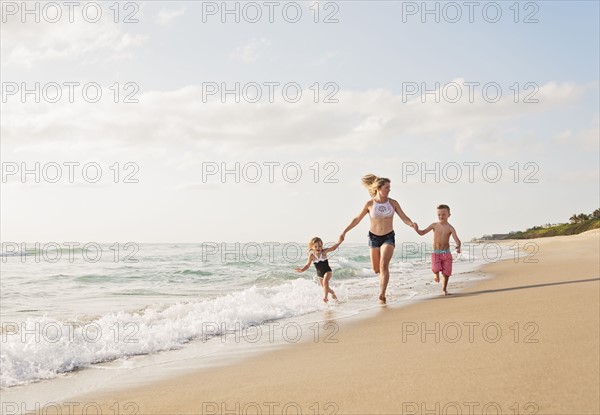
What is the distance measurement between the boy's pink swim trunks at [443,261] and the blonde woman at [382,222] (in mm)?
1476

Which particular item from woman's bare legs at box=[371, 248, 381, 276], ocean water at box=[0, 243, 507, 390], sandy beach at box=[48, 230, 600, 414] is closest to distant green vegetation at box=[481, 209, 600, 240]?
ocean water at box=[0, 243, 507, 390]

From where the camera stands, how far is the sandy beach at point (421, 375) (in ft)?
10.9

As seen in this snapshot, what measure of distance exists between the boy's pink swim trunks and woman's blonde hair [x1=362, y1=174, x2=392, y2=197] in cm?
229

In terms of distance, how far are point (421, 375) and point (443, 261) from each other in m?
7.36

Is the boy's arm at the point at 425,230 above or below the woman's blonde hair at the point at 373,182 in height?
below

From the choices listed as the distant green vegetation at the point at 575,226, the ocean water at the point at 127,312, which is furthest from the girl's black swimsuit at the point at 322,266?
the distant green vegetation at the point at 575,226

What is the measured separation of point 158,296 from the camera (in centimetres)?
1385

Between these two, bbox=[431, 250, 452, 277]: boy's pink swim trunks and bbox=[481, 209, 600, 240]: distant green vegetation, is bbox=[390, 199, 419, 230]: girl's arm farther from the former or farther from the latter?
bbox=[481, 209, 600, 240]: distant green vegetation

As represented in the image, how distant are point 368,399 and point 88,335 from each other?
4.68 meters

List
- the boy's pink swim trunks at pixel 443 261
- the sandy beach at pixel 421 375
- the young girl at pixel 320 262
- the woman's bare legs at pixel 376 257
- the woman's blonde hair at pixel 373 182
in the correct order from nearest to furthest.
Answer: the sandy beach at pixel 421 375, the woman's blonde hair at pixel 373 182, the woman's bare legs at pixel 376 257, the boy's pink swim trunks at pixel 443 261, the young girl at pixel 320 262

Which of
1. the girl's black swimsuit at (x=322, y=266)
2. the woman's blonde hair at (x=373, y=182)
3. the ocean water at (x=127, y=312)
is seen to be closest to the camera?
the ocean water at (x=127, y=312)

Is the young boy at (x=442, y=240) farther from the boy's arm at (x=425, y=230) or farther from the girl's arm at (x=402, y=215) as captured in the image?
the girl's arm at (x=402, y=215)

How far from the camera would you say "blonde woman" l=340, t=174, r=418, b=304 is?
9.67 meters

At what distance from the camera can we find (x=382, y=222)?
971cm
